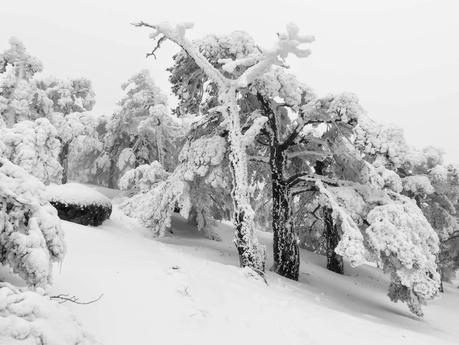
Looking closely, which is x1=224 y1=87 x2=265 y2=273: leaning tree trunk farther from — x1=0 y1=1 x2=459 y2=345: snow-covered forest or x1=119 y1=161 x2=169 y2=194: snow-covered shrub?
x1=119 y1=161 x2=169 y2=194: snow-covered shrub

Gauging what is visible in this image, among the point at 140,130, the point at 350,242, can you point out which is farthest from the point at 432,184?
the point at 140,130

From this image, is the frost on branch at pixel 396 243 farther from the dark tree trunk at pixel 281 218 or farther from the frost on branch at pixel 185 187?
the frost on branch at pixel 185 187

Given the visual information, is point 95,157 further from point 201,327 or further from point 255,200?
point 201,327

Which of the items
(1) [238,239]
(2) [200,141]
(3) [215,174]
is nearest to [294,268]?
(1) [238,239]

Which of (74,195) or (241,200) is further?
(74,195)

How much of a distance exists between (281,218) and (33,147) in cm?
811

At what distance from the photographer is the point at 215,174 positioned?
13070 millimetres

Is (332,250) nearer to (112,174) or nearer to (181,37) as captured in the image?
(181,37)

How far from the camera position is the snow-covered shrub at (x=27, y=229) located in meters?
4.23

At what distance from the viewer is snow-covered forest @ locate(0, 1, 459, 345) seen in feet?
16.1

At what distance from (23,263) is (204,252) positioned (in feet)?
31.0

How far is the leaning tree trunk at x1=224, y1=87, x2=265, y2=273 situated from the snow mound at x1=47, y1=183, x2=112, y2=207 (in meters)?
4.32

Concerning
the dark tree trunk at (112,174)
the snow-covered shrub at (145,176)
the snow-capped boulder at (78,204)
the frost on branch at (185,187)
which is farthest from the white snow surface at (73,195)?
the dark tree trunk at (112,174)

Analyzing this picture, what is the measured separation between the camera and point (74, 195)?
1249cm
